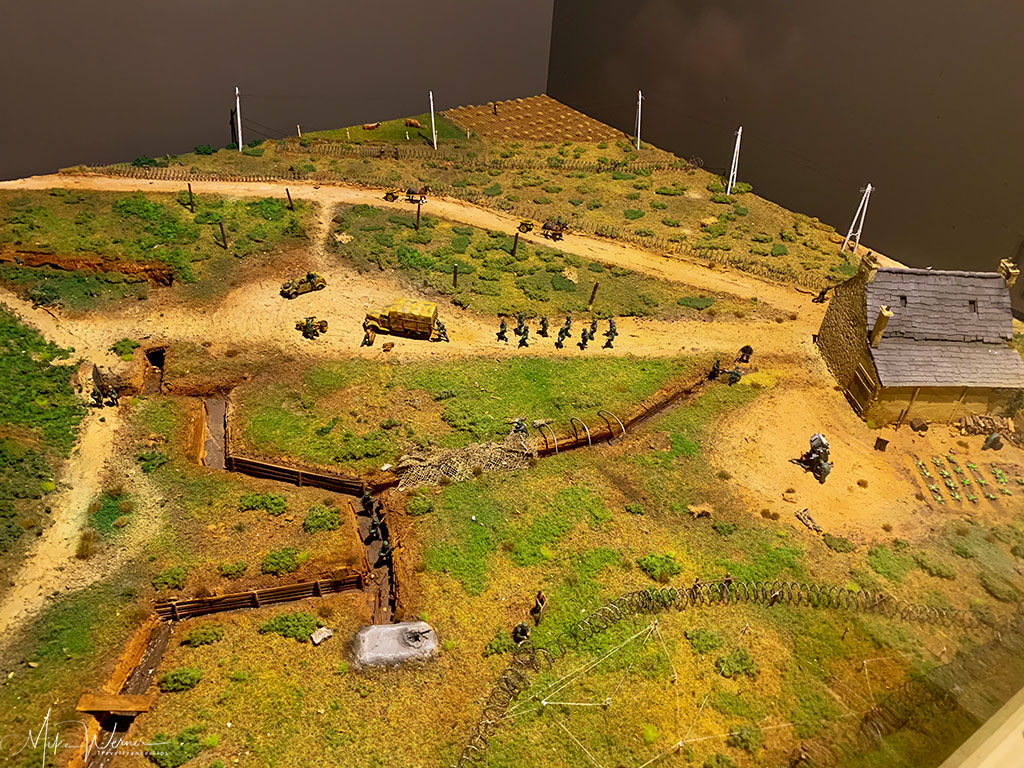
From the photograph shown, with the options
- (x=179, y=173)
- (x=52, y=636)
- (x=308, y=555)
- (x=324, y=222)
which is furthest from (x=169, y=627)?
(x=179, y=173)

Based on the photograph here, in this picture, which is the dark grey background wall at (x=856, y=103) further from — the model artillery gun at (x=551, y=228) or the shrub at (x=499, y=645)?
the shrub at (x=499, y=645)

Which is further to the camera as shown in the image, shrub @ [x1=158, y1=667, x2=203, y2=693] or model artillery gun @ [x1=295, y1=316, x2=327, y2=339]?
model artillery gun @ [x1=295, y1=316, x2=327, y2=339]

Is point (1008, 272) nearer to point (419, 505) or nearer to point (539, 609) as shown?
point (539, 609)

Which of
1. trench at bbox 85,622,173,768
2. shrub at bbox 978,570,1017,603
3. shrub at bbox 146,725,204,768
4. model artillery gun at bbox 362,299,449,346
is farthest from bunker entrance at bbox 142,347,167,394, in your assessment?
shrub at bbox 978,570,1017,603

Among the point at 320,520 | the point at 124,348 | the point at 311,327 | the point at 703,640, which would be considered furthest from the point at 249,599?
the point at 124,348

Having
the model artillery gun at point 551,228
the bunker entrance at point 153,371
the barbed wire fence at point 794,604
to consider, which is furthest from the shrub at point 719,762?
the model artillery gun at point 551,228

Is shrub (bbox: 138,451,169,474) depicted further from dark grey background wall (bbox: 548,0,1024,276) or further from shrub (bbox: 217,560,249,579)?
dark grey background wall (bbox: 548,0,1024,276)
